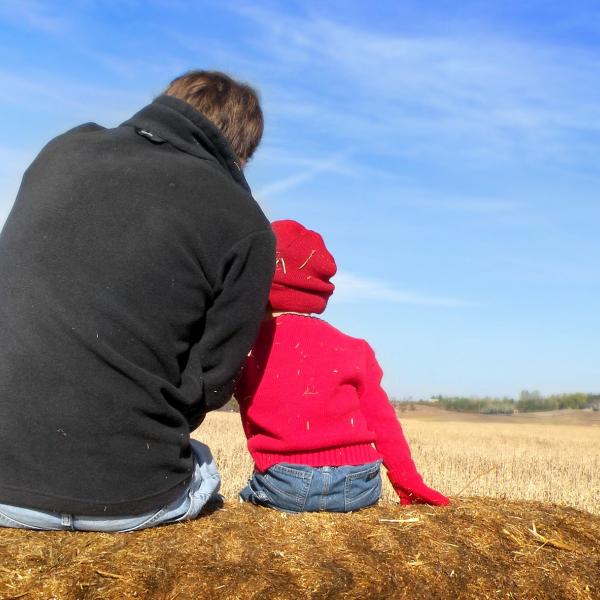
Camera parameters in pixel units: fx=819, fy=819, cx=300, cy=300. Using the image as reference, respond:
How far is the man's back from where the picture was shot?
2973mm

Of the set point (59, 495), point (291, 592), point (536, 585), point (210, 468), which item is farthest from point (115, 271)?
point (536, 585)

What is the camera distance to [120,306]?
9.92 feet

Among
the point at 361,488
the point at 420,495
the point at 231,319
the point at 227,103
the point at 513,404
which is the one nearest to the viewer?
the point at 231,319

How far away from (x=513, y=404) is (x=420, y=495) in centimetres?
4471

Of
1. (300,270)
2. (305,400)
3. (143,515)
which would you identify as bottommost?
(143,515)

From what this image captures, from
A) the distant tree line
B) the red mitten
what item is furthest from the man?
the distant tree line

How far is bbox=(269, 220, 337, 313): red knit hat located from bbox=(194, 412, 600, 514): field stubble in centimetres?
206

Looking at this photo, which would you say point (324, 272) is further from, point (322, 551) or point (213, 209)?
point (322, 551)

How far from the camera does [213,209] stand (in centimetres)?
320

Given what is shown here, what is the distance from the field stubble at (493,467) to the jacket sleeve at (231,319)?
8.90ft

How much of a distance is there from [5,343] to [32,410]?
0.27 metres

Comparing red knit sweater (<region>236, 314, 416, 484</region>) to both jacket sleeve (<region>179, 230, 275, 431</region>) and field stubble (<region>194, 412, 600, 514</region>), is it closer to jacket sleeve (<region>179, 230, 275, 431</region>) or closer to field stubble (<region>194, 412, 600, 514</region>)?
jacket sleeve (<region>179, 230, 275, 431</region>)

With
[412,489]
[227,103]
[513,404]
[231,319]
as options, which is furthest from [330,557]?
[513,404]

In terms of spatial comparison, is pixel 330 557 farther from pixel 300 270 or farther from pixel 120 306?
pixel 300 270
